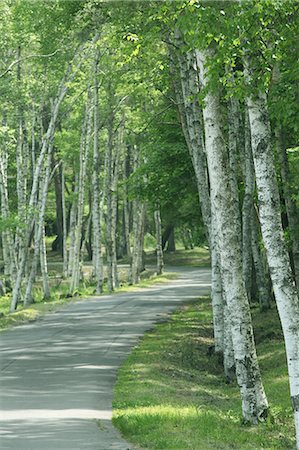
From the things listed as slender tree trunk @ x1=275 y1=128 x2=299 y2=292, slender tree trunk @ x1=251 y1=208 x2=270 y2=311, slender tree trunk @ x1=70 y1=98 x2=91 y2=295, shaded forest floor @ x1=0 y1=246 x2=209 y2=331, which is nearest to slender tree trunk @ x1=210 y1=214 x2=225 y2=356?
slender tree trunk @ x1=275 y1=128 x2=299 y2=292

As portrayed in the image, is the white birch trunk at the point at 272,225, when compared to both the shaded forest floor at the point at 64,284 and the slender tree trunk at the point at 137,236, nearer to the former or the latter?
the shaded forest floor at the point at 64,284

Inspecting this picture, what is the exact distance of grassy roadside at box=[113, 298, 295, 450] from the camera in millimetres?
12656

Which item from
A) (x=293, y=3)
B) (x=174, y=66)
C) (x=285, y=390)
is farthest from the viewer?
(x=174, y=66)

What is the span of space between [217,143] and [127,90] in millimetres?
26045

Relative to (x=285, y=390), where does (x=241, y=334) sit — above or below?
above

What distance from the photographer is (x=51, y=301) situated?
41812mm

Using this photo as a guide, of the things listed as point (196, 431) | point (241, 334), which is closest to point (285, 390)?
point (241, 334)

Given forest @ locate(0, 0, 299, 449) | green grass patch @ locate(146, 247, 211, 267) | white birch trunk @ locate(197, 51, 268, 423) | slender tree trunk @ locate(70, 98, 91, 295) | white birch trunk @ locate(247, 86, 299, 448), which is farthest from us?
green grass patch @ locate(146, 247, 211, 267)

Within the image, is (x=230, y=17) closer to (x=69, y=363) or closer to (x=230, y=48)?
(x=230, y=48)

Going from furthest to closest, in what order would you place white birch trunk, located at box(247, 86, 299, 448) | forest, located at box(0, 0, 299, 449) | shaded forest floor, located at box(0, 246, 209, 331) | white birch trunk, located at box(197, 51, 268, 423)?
shaded forest floor, located at box(0, 246, 209, 331) → white birch trunk, located at box(197, 51, 268, 423) → forest, located at box(0, 0, 299, 449) → white birch trunk, located at box(247, 86, 299, 448)

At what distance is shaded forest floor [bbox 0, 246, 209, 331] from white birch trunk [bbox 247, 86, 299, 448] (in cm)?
1851

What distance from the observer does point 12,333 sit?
27703mm

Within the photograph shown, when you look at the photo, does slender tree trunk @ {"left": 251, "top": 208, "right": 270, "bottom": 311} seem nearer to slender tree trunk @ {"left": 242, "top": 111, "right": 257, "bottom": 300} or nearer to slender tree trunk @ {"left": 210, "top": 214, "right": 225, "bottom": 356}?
slender tree trunk @ {"left": 242, "top": 111, "right": 257, "bottom": 300}

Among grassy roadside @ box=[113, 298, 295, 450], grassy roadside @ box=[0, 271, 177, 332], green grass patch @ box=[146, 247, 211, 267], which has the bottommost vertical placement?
grassy roadside @ box=[113, 298, 295, 450]
